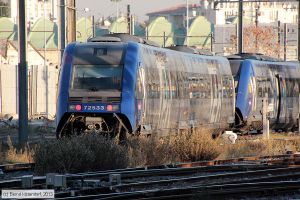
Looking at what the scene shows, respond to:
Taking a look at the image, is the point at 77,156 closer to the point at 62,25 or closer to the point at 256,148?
the point at 256,148

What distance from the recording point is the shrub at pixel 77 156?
63.0 feet

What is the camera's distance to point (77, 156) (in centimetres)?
1922

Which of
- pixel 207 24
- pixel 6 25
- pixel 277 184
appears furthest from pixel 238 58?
pixel 207 24

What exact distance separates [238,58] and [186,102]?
33.2 feet

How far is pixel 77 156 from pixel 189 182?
337 cm

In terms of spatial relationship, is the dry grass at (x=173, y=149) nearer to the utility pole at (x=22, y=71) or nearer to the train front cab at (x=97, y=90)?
the train front cab at (x=97, y=90)

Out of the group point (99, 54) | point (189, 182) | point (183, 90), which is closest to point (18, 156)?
point (99, 54)

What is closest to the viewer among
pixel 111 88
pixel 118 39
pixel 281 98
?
pixel 111 88

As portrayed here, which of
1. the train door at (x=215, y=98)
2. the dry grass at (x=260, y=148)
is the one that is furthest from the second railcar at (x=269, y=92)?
the dry grass at (x=260, y=148)

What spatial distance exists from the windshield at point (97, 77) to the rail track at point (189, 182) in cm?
398

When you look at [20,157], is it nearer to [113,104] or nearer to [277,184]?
[113,104]

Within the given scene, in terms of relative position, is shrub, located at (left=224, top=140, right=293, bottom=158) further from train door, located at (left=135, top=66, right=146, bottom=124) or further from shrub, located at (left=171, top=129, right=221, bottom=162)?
train door, located at (left=135, top=66, right=146, bottom=124)

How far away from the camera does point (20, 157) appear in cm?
2361

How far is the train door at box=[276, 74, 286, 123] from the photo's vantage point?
40.7 m
